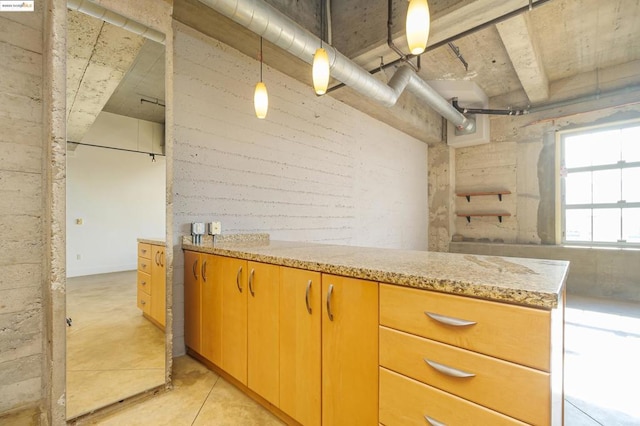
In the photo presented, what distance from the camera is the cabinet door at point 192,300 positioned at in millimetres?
2188

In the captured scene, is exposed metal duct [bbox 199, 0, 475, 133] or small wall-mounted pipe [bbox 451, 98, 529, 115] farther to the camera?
small wall-mounted pipe [bbox 451, 98, 529, 115]

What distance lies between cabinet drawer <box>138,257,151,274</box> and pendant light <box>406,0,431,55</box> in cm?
219

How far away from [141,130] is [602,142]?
658 centimetres

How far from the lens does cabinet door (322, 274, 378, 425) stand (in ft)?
3.81

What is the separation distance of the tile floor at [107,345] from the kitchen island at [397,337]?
0.57 meters

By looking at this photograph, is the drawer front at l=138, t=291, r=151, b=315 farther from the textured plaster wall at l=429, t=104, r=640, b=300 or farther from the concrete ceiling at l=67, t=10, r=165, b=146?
the textured plaster wall at l=429, t=104, r=640, b=300

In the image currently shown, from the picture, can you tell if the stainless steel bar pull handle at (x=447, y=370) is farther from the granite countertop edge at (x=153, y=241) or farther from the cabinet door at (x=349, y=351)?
the granite countertop edge at (x=153, y=241)

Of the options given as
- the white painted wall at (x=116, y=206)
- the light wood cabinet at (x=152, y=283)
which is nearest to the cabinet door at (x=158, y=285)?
the light wood cabinet at (x=152, y=283)

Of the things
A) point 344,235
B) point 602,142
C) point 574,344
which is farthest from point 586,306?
point 344,235

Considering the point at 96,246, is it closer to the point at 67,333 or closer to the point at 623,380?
the point at 67,333

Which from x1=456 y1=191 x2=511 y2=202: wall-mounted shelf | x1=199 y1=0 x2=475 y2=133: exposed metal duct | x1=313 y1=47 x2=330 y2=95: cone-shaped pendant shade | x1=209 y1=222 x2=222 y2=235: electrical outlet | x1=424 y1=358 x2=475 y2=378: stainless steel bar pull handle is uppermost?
x1=199 y1=0 x2=475 y2=133: exposed metal duct

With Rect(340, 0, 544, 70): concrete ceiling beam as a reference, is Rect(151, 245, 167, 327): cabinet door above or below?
below

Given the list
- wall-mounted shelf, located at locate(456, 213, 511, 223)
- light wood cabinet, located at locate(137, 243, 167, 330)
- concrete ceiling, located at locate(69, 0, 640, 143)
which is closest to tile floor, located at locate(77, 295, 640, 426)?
Answer: light wood cabinet, located at locate(137, 243, 167, 330)

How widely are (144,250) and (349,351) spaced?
1.70m
